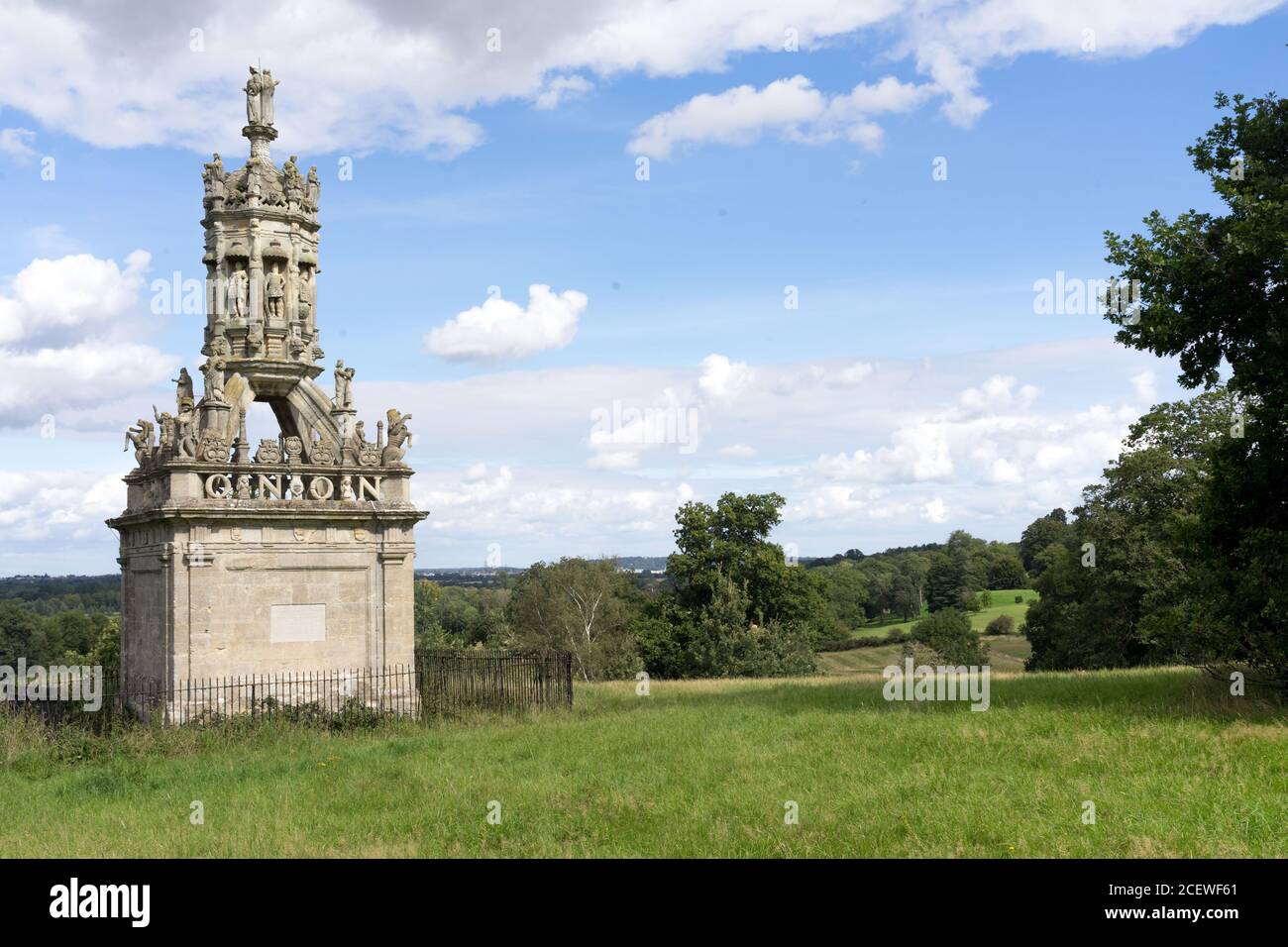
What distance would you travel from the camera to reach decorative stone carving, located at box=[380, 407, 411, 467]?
21172mm

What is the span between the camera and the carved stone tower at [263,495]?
19266mm

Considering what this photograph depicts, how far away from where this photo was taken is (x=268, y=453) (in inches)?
794

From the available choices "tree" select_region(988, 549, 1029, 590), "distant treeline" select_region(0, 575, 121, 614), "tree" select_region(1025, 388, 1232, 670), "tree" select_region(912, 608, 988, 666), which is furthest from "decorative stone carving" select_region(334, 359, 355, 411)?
"tree" select_region(988, 549, 1029, 590)

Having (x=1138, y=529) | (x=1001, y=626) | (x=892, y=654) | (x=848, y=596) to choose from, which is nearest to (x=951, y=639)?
(x=892, y=654)

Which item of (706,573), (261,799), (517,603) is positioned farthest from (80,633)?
(261,799)

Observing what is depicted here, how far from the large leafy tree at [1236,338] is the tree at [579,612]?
33588mm

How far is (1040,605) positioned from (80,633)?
64.5 meters

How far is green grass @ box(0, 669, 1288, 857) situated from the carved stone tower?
2254mm

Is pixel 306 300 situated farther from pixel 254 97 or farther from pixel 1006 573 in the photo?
pixel 1006 573

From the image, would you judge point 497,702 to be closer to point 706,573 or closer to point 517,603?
point 706,573

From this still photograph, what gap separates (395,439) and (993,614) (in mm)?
73011

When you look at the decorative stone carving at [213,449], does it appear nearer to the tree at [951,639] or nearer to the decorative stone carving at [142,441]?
the decorative stone carving at [142,441]

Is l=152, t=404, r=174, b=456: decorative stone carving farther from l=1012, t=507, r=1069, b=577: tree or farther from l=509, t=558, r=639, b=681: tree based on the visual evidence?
l=1012, t=507, r=1069, b=577: tree

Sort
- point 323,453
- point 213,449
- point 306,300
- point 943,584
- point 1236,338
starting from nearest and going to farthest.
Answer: point 1236,338 < point 213,449 < point 323,453 < point 306,300 < point 943,584
